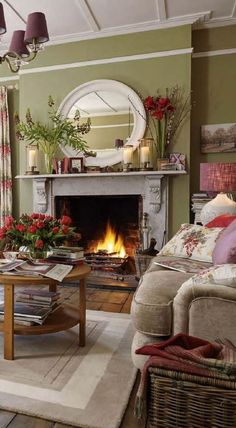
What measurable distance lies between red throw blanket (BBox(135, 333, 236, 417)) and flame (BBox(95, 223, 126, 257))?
263 cm

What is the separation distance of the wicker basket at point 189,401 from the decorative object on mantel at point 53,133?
2997mm

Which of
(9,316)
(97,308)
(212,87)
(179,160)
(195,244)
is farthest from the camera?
(212,87)

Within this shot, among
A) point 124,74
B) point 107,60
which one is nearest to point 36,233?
point 124,74

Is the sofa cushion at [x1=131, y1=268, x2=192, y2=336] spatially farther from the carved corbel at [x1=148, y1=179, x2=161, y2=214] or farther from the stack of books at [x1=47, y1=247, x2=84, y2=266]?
the carved corbel at [x1=148, y1=179, x2=161, y2=214]

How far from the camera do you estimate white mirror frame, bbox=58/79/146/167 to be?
354 centimetres

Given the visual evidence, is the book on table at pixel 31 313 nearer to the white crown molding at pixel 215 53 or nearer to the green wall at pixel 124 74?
the green wall at pixel 124 74

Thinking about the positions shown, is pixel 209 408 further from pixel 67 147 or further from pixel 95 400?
pixel 67 147

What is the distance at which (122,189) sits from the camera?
3.59m

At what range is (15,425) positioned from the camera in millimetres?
1297

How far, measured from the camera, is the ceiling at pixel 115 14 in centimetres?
312

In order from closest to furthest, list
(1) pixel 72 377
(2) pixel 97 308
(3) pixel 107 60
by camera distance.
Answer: (1) pixel 72 377 → (2) pixel 97 308 → (3) pixel 107 60

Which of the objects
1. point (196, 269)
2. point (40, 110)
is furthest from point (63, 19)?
point (196, 269)

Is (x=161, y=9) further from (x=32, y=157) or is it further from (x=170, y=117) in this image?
(x=32, y=157)

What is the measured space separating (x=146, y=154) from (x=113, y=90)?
2.84 ft
